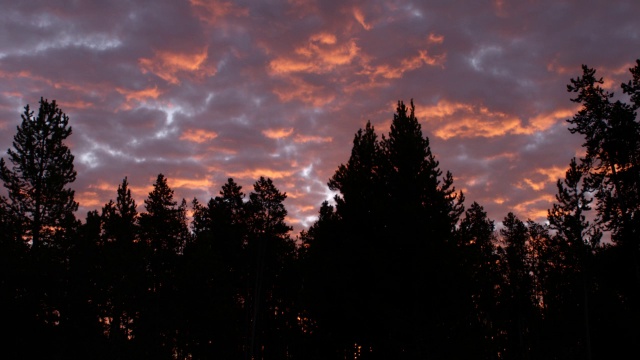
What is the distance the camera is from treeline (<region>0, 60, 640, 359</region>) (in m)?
19.2

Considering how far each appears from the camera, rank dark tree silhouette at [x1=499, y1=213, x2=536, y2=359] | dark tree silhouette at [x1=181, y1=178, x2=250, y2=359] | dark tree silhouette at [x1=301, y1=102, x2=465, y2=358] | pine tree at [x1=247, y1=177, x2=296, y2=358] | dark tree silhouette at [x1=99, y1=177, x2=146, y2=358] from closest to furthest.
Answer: dark tree silhouette at [x1=301, y1=102, x2=465, y2=358] < dark tree silhouette at [x1=99, y1=177, x2=146, y2=358] < dark tree silhouette at [x1=181, y1=178, x2=250, y2=359] < pine tree at [x1=247, y1=177, x2=296, y2=358] < dark tree silhouette at [x1=499, y1=213, x2=536, y2=359]

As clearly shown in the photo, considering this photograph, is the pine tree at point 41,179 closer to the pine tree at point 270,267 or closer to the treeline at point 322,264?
the treeline at point 322,264

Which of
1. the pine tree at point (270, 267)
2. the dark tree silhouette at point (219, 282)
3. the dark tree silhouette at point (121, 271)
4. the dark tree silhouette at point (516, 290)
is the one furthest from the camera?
the dark tree silhouette at point (516, 290)

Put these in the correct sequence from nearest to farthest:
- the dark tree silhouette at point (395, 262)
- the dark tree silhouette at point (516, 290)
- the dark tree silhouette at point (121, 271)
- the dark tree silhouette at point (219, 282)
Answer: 1. the dark tree silhouette at point (395, 262)
2. the dark tree silhouette at point (121, 271)
3. the dark tree silhouette at point (219, 282)
4. the dark tree silhouette at point (516, 290)

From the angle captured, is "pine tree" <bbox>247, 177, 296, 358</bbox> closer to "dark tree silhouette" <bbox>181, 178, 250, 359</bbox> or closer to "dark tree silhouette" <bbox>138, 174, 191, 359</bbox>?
"dark tree silhouette" <bbox>181, 178, 250, 359</bbox>

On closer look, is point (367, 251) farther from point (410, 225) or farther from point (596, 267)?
point (596, 267)

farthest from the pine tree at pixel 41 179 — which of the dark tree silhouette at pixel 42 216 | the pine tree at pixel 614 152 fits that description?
the pine tree at pixel 614 152

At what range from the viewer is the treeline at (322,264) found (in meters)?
19.2

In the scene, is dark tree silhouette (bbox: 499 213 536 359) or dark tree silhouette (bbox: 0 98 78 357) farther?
dark tree silhouette (bbox: 499 213 536 359)

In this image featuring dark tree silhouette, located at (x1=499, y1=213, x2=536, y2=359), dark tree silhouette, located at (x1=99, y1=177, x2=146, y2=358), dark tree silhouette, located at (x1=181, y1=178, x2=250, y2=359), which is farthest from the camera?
dark tree silhouette, located at (x1=499, y1=213, x2=536, y2=359)

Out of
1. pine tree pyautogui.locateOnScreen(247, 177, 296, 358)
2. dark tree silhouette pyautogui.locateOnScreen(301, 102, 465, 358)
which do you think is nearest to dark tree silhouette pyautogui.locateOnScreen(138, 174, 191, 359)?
pine tree pyautogui.locateOnScreen(247, 177, 296, 358)

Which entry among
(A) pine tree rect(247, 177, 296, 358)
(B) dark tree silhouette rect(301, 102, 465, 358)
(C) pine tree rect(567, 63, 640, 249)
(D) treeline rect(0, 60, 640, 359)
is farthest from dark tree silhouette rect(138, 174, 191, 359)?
(C) pine tree rect(567, 63, 640, 249)

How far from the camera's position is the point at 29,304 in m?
20.4

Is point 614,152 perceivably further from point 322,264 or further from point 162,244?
point 162,244
